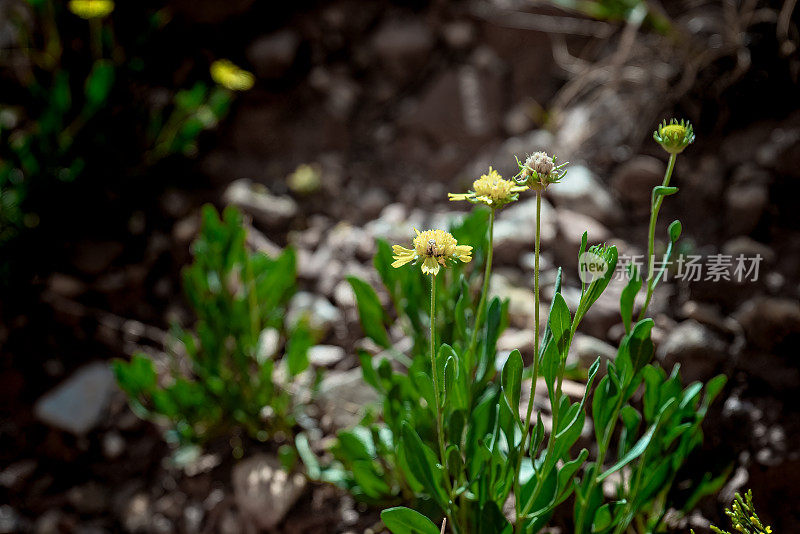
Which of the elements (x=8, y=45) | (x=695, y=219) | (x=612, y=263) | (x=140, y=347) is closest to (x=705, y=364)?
(x=695, y=219)

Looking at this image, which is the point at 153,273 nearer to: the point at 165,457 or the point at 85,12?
the point at 165,457

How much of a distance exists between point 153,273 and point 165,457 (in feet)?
2.47

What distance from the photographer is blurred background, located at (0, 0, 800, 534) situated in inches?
74.5

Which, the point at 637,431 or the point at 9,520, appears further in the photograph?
the point at 9,520

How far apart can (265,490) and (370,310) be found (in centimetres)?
57

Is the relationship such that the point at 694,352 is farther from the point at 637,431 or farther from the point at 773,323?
the point at 637,431

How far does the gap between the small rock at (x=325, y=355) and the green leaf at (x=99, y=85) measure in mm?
1166

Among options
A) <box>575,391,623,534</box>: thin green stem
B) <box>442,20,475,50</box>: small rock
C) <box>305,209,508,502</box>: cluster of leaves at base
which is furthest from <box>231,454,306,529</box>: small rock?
<box>442,20,475,50</box>: small rock

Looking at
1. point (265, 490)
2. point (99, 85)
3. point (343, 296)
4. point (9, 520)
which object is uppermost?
point (99, 85)

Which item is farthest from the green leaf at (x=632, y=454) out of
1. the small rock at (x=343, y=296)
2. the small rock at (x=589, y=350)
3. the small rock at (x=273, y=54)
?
the small rock at (x=273, y=54)

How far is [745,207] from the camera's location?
6.72ft

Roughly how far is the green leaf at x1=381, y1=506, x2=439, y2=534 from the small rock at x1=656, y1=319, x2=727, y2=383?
34.7 inches

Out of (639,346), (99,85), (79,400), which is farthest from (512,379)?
(99,85)

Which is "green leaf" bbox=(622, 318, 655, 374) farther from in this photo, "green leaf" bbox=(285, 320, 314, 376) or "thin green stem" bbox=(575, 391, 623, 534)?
"green leaf" bbox=(285, 320, 314, 376)
